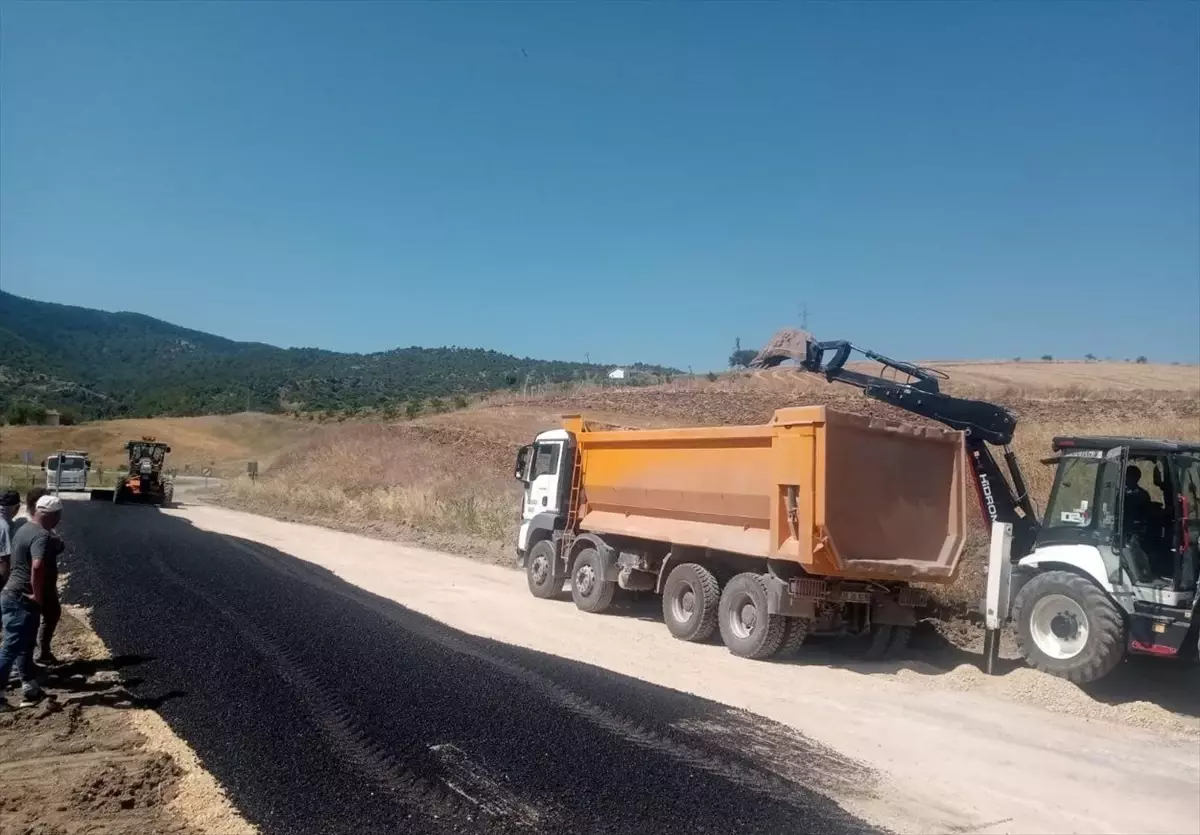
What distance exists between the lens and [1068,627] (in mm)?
9109

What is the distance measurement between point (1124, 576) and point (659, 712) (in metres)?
4.73

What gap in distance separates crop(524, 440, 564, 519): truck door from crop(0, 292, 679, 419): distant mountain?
40.7 m

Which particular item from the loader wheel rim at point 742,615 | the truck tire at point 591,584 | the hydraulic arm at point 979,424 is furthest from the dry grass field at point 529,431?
the truck tire at point 591,584

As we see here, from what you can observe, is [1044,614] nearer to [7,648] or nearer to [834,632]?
[834,632]

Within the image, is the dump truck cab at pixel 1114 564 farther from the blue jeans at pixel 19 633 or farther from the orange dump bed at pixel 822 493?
the blue jeans at pixel 19 633

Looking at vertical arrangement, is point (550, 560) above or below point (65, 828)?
above

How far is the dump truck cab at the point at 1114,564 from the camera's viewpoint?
27.8 feet

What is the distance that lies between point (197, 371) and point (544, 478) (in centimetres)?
13621

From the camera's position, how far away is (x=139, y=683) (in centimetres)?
798

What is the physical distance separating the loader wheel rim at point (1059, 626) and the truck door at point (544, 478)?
730 centimetres

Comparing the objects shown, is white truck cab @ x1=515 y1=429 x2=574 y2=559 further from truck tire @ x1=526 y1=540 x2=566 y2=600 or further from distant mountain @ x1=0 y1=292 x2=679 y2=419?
distant mountain @ x1=0 y1=292 x2=679 y2=419

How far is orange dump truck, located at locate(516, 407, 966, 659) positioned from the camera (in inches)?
381

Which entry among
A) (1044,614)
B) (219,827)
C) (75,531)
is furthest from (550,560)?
(75,531)

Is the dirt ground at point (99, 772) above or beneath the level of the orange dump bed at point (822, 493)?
beneath
